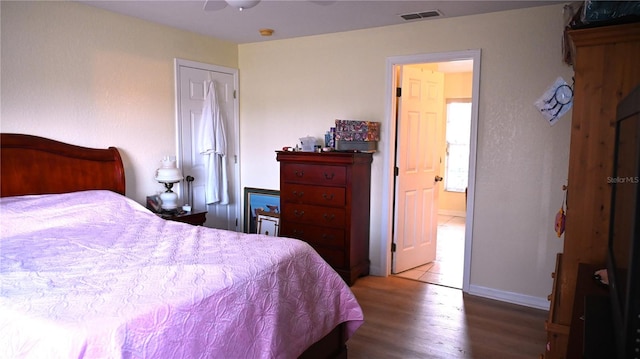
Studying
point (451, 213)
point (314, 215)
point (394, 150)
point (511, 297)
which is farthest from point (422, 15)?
point (451, 213)

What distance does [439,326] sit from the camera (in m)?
3.11

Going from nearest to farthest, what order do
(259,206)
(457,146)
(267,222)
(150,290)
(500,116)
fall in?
1. (150,290)
2. (500,116)
3. (267,222)
4. (259,206)
5. (457,146)

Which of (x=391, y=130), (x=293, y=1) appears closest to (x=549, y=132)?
(x=391, y=130)

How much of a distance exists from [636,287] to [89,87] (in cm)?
377

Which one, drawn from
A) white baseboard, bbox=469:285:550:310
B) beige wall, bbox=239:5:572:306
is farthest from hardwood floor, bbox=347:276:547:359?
beige wall, bbox=239:5:572:306

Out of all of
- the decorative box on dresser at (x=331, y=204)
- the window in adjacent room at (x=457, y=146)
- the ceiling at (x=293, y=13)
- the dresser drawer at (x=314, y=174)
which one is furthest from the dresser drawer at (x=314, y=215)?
the window in adjacent room at (x=457, y=146)

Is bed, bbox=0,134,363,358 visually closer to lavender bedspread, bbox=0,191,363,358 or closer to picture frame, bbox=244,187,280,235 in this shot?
lavender bedspread, bbox=0,191,363,358

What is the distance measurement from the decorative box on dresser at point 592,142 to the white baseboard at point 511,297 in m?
1.73

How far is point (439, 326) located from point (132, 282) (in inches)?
87.5

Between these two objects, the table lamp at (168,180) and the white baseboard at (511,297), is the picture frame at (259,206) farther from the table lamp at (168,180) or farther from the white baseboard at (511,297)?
the white baseboard at (511,297)

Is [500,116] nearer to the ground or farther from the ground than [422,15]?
nearer to the ground

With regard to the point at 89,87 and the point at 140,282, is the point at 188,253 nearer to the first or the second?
the point at 140,282

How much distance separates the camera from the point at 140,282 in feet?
5.87

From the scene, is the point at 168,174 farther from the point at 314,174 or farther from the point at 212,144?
the point at 314,174
